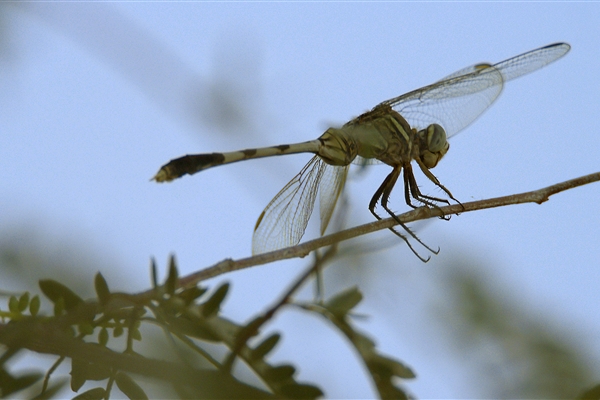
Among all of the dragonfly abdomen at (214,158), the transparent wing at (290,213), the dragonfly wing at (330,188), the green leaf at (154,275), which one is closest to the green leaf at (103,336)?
the green leaf at (154,275)

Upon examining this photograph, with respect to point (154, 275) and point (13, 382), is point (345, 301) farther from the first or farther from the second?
point (13, 382)

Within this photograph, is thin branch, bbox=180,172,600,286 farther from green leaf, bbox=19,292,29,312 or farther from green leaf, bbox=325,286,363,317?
green leaf, bbox=19,292,29,312

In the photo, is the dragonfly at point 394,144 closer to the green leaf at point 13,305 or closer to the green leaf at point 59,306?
the green leaf at point 13,305

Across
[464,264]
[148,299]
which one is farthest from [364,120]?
[148,299]

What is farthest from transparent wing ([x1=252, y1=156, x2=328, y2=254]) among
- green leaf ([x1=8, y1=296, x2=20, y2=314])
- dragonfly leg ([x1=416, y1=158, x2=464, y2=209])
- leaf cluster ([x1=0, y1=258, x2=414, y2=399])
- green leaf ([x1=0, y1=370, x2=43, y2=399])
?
green leaf ([x1=0, y1=370, x2=43, y2=399])

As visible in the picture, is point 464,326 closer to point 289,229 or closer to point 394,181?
point 394,181
